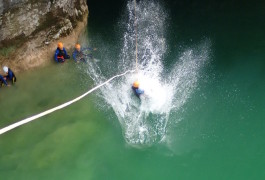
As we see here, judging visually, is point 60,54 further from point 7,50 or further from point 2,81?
point 2,81

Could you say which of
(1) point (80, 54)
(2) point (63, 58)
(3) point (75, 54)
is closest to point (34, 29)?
(2) point (63, 58)

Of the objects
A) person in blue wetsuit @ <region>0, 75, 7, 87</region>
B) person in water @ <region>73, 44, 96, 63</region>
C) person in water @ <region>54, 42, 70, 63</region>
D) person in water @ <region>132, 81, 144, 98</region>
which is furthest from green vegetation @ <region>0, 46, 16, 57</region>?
person in water @ <region>132, 81, 144, 98</region>

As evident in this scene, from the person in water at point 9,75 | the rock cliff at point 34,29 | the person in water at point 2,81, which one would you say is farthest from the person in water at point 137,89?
the person in water at point 2,81

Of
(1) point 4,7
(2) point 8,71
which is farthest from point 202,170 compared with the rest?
(1) point 4,7

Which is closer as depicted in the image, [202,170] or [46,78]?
[202,170]

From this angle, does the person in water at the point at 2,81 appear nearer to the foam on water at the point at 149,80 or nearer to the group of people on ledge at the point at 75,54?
the group of people on ledge at the point at 75,54

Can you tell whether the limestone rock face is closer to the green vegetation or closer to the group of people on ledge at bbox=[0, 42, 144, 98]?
the green vegetation

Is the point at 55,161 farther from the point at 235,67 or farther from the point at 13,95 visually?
the point at 235,67
